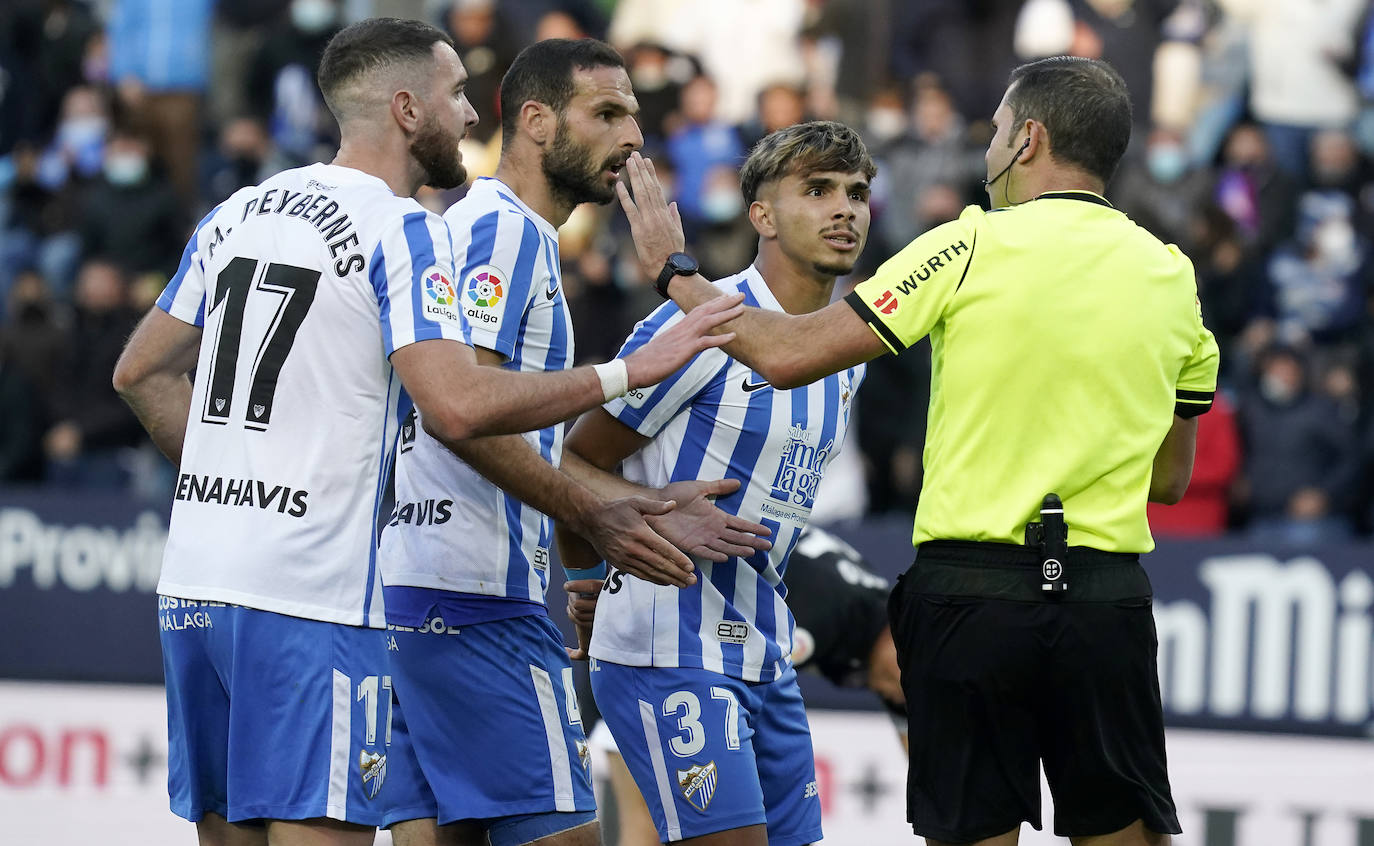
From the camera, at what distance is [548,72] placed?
559 centimetres

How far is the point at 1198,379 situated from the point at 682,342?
1.47m

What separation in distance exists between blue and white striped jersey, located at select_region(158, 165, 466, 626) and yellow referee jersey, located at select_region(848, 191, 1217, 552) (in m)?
1.25

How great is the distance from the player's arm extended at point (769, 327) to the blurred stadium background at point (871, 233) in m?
5.02

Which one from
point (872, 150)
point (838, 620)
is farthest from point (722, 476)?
point (872, 150)

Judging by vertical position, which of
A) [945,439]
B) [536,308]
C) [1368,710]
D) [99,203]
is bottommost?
[1368,710]

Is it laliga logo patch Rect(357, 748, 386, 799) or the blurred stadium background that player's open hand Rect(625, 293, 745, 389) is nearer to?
laliga logo patch Rect(357, 748, 386, 799)

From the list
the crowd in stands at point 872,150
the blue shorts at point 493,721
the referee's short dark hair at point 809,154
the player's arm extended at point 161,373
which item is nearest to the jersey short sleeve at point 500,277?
the player's arm extended at point 161,373

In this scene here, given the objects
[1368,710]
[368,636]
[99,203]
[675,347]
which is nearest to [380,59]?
[675,347]

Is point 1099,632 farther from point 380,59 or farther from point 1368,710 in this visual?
point 1368,710

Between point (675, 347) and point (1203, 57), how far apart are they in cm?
1134

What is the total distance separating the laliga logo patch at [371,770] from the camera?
462cm

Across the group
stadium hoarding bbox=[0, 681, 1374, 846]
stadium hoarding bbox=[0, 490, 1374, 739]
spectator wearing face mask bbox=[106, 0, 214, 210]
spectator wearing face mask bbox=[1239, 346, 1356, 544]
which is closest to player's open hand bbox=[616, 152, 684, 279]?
stadium hoarding bbox=[0, 681, 1374, 846]

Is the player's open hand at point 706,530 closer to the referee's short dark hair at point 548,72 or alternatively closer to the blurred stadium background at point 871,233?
the referee's short dark hair at point 548,72

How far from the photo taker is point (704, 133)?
14.6m
